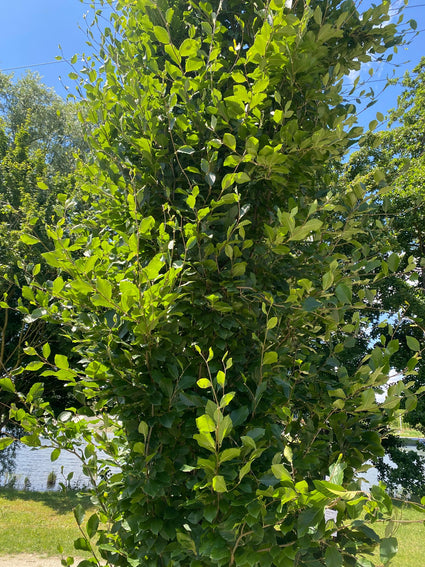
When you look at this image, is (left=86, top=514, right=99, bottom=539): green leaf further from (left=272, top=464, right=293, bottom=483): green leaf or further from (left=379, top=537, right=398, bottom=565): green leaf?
(left=379, top=537, right=398, bottom=565): green leaf

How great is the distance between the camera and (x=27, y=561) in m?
6.37

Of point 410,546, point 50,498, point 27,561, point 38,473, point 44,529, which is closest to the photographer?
point 27,561

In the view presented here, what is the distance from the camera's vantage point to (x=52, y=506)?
10234 millimetres

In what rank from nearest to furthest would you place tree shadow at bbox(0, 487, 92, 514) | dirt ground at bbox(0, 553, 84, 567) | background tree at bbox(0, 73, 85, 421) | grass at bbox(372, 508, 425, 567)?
dirt ground at bbox(0, 553, 84, 567) < grass at bbox(372, 508, 425, 567) < background tree at bbox(0, 73, 85, 421) < tree shadow at bbox(0, 487, 92, 514)

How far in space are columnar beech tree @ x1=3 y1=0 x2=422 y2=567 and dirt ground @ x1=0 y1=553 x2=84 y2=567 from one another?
19.9ft

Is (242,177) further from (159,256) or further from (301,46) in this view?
(301,46)

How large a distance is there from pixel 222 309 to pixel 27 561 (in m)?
7.15

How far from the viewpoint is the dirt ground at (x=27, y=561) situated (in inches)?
244

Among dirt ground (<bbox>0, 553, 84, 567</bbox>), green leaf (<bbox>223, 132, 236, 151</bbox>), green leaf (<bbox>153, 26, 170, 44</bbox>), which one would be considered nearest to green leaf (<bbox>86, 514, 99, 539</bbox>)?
green leaf (<bbox>223, 132, 236, 151</bbox>)

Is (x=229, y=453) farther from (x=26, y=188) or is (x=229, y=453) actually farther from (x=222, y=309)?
(x=26, y=188)

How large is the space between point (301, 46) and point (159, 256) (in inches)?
40.5

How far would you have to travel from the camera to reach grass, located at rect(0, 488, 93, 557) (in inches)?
277

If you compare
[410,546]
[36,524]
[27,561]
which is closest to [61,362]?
[27,561]

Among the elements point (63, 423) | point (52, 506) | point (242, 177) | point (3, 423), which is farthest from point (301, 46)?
point (3, 423)
